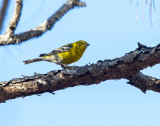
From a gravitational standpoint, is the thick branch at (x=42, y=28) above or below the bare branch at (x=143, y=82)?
above

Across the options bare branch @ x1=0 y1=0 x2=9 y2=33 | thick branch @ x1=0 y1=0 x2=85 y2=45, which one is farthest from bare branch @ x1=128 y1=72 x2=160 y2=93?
bare branch @ x1=0 y1=0 x2=9 y2=33

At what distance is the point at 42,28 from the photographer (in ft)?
10.3

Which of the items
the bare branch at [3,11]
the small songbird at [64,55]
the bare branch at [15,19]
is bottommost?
the bare branch at [3,11]

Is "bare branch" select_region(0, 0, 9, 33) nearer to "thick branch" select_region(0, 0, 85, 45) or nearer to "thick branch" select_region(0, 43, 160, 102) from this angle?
"thick branch" select_region(0, 0, 85, 45)

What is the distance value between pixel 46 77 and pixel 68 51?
2.88 m

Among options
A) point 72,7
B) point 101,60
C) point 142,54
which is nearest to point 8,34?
point 72,7

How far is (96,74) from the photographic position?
3111mm

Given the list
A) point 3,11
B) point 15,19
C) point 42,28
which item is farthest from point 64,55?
point 3,11

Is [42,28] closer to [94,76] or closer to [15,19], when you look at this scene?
A: [15,19]

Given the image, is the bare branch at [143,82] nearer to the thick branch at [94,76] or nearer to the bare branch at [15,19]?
the thick branch at [94,76]

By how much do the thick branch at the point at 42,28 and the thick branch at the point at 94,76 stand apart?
59cm

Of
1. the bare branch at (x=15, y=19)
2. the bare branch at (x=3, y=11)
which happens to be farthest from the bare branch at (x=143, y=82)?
the bare branch at (x=3, y=11)

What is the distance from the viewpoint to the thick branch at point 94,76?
2840 millimetres

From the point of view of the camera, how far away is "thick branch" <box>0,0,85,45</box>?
2.99 m
